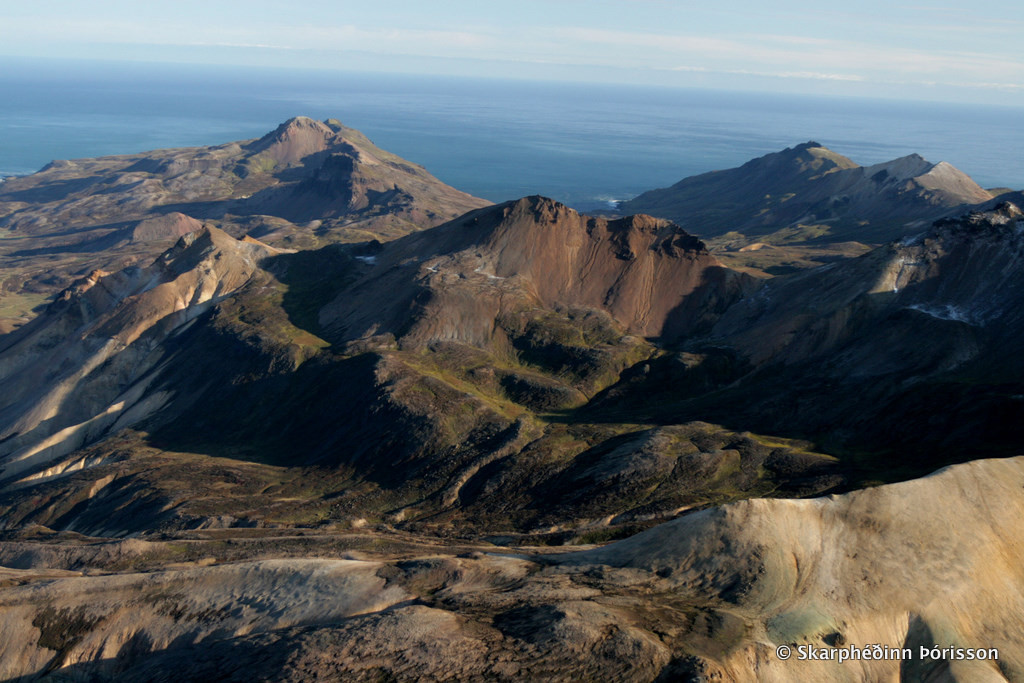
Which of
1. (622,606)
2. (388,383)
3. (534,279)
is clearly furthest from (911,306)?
(622,606)

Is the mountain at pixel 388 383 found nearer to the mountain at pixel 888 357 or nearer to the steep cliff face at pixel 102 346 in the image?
the steep cliff face at pixel 102 346

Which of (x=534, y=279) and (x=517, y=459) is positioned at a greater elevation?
(x=534, y=279)

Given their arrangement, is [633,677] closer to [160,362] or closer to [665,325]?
[665,325]

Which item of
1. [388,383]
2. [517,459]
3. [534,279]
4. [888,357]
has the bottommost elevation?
[517,459]

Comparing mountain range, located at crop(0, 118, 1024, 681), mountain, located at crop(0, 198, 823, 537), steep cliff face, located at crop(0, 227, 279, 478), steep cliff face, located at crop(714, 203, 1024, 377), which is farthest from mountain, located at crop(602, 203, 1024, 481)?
steep cliff face, located at crop(0, 227, 279, 478)

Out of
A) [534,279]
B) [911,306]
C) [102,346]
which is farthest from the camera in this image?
[534,279]

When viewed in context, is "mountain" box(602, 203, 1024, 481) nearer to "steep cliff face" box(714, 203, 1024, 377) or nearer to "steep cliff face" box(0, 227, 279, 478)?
"steep cliff face" box(714, 203, 1024, 377)

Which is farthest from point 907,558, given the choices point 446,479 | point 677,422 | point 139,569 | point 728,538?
point 139,569

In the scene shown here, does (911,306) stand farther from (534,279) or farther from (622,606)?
(622,606)

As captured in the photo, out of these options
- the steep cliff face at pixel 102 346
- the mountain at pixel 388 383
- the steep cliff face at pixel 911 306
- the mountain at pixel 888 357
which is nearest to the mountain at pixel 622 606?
the mountain at pixel 388 383
